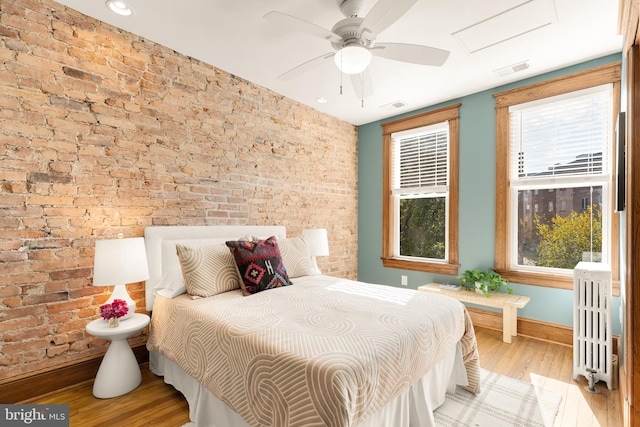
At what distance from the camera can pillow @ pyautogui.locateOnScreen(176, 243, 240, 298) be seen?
7.56ft

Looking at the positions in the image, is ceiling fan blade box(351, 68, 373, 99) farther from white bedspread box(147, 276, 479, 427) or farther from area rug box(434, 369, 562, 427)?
area rug box(434, 369, 562, 427)

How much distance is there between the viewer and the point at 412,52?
7.03 ft

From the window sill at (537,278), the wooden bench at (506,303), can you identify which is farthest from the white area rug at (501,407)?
the window sill at (537,278)

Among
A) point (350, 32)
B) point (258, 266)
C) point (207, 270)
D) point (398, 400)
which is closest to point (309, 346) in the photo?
point (398, 400)

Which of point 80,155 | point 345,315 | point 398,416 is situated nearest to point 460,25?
point 345,315

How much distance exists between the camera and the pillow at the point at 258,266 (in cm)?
238

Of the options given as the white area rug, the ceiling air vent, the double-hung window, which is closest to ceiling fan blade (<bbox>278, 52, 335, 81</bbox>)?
the ceiling air vent

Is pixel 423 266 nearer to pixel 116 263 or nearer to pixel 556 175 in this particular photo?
pixel 556 175

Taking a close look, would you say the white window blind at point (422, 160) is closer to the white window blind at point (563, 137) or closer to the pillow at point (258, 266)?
the white window blind at point (563, 137)

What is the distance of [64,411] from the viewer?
6.41 ft

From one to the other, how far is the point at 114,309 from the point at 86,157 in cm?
116

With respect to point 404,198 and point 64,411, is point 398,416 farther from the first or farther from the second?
point 404,198

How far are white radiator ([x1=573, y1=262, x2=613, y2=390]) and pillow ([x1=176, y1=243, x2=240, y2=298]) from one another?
2702 millimetres

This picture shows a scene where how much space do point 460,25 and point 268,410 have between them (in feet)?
9.36
